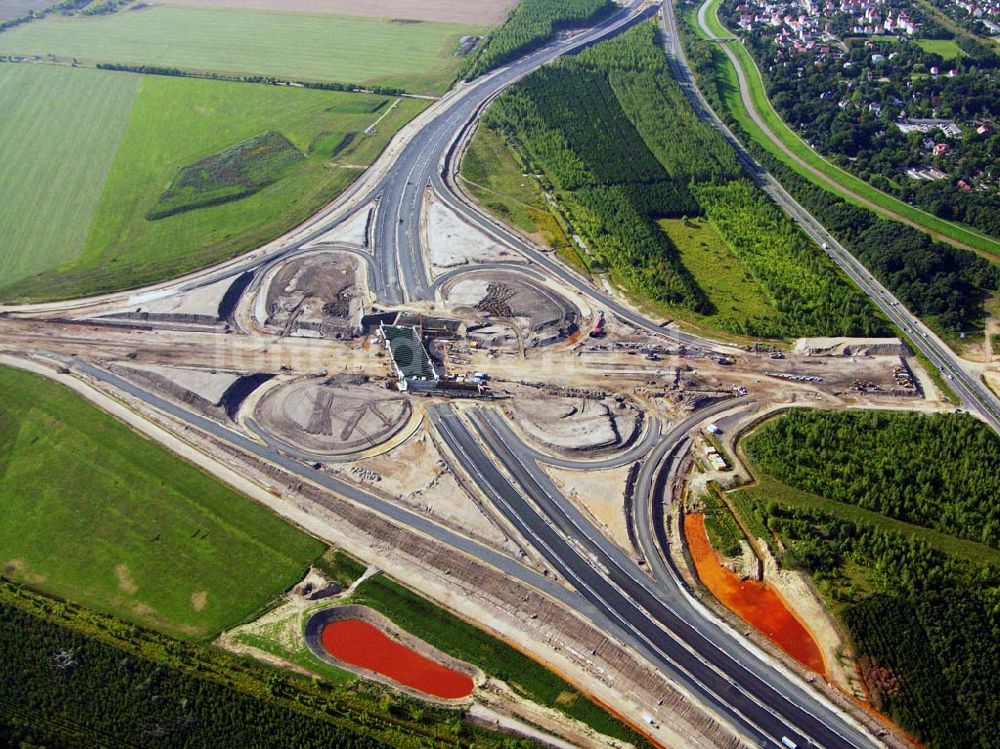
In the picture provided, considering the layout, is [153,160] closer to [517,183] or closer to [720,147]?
[517,183]

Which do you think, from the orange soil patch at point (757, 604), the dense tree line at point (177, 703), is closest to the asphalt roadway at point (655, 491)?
the orange soil patch at point (757, 604)

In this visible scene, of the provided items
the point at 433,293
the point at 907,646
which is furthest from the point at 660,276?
the point at 907,646

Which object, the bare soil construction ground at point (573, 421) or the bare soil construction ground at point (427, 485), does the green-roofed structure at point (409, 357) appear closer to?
→ the bare soil construction ground at point (427, 485)

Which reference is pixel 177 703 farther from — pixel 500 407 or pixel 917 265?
pixel 917 265

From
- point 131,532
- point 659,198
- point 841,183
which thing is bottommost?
point 131,532

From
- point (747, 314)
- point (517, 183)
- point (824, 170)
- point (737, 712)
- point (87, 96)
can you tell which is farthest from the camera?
point (87, 96)

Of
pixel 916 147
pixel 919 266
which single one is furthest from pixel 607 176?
pixel 916 147
